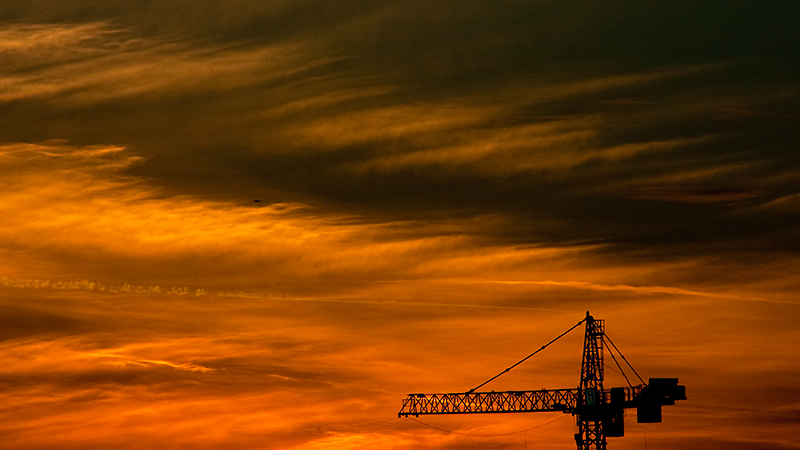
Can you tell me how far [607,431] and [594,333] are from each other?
17.5 metres

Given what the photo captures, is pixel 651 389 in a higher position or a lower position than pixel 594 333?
lower

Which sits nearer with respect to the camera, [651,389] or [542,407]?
[651,389]

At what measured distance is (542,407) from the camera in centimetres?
19938

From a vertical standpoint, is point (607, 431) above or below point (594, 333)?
below

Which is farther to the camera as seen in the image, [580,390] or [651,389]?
[580,390]

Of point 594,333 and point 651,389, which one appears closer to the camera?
point 651,389

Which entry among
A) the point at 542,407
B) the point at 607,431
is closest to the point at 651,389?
the point at 607,431

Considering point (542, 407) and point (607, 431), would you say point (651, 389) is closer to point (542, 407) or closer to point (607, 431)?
point (607, 431)

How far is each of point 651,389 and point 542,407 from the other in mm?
27035

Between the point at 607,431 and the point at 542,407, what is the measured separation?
15773 millimetres

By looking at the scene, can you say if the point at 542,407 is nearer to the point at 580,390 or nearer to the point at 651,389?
the point at 580,390

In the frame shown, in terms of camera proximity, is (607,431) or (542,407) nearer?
(607,431)

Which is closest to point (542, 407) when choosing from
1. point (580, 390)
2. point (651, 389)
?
point (580, 390)

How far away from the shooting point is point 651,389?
17788 cm
